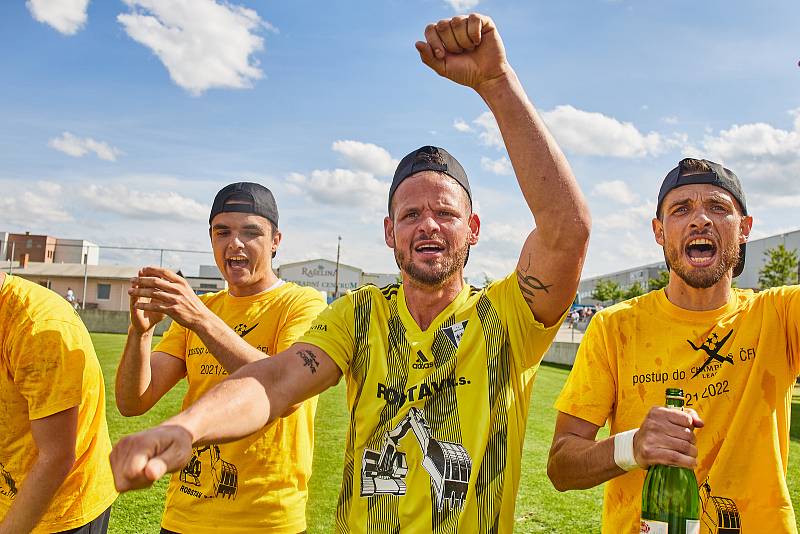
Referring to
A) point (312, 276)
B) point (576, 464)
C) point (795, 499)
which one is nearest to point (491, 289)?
point (576, 464)

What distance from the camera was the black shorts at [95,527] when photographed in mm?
2920

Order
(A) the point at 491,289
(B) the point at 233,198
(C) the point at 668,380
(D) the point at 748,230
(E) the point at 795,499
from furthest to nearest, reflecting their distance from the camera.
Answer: (E) the point at 795,499, (B) the point at 233,198, (D) the point at 748,230, (C) the point at 668,380, (A) the point at 491,289

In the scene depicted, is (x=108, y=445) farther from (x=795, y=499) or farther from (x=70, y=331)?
(x=795, y=499)

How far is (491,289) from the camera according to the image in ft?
7.91

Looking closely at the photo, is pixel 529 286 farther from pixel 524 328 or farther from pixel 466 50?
pixel 466 50

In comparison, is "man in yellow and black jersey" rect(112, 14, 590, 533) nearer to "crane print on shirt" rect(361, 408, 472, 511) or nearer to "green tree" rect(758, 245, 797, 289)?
"crane print on shirt" rect(361, 408, 472, 511)

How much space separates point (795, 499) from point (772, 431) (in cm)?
658

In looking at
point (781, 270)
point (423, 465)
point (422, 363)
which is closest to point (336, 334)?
point (422, 363)

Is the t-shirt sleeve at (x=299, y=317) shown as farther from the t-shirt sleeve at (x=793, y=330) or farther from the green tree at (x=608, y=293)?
the green tree at (x=608, y=293)

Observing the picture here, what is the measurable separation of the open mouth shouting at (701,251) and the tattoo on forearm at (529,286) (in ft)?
3.11

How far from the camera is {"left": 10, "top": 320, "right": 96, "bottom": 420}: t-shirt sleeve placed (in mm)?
2623

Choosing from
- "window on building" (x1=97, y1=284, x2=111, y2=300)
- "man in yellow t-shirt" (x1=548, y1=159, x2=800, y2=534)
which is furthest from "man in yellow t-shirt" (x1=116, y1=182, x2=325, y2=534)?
"window on building" (x1=97, y1=284, x2=111, y2=300)

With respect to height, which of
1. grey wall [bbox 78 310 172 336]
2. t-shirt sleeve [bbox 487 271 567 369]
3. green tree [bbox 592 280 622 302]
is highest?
green tree [bbox 592 280 622 302]

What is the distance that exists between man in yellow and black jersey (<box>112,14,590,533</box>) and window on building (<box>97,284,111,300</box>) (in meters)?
58.5
